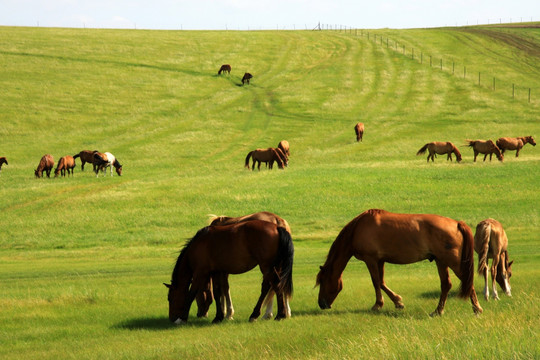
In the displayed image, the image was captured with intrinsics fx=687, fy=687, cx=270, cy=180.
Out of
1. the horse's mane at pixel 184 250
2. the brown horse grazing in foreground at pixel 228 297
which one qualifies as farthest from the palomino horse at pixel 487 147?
the horse's mane at pixel 184 250

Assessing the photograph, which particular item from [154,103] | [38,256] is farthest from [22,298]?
[154,103]

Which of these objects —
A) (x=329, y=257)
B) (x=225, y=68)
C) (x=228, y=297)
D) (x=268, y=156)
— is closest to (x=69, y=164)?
(x=268, y=156)

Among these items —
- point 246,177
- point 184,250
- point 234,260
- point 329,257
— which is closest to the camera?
point 234,260

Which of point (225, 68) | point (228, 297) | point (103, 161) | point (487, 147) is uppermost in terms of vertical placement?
point (225, 68)

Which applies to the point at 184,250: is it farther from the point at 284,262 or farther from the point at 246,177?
the point at 246,177

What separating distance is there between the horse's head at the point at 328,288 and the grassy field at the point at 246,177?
0.87 ft

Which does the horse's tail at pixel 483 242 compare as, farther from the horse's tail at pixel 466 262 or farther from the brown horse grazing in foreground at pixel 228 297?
the brown horse grazing in foreground at pixel 228 297

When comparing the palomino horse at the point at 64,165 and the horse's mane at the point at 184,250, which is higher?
the horse's mane at the point at 184,250

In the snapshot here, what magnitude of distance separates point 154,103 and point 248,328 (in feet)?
203

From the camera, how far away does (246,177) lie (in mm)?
42250

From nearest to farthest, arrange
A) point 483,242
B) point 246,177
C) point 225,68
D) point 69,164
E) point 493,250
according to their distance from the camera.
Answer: point 483,242 → point 493,250 → point 246,177 → point 69,164 → point 225,68

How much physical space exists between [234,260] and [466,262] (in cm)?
446

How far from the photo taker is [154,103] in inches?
2849

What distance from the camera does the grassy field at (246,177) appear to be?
12.3 m
